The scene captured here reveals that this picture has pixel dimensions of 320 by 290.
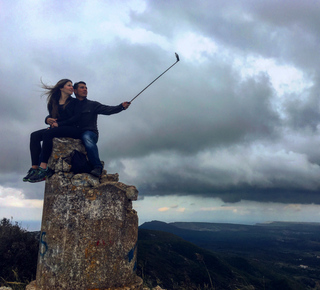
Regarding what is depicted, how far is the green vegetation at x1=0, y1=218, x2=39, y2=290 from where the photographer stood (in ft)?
31.6

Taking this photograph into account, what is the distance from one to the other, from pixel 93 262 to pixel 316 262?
161828 mm

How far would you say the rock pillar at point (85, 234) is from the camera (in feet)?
14.8

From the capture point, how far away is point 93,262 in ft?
14.9

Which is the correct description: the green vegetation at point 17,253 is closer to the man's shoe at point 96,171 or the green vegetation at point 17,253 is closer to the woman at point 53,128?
the woman at point 53,128

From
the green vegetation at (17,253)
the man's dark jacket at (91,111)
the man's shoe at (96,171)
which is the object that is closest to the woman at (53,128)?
the man's dark jacket at (91,111)

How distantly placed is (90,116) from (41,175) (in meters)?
1.51

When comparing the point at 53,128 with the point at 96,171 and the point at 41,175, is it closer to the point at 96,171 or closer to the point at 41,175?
the point at 41,175

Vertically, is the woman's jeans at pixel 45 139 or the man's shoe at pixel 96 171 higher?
the woman's jeans at pixel 45 139

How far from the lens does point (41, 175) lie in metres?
5.07

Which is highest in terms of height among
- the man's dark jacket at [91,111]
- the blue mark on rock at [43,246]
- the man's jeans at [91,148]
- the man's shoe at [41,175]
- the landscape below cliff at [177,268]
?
the man's dark jacket at [91,111]

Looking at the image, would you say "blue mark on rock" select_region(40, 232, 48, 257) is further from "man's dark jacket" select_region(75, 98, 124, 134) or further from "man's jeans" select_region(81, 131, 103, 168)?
"man's dark jacket" select_region(75, 98, 124, 134)

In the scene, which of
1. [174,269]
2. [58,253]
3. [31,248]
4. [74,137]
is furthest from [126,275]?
[174,269]

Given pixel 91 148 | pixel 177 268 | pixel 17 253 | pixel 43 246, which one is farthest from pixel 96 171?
pixel 177 268

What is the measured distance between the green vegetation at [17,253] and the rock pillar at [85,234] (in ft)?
18.7
